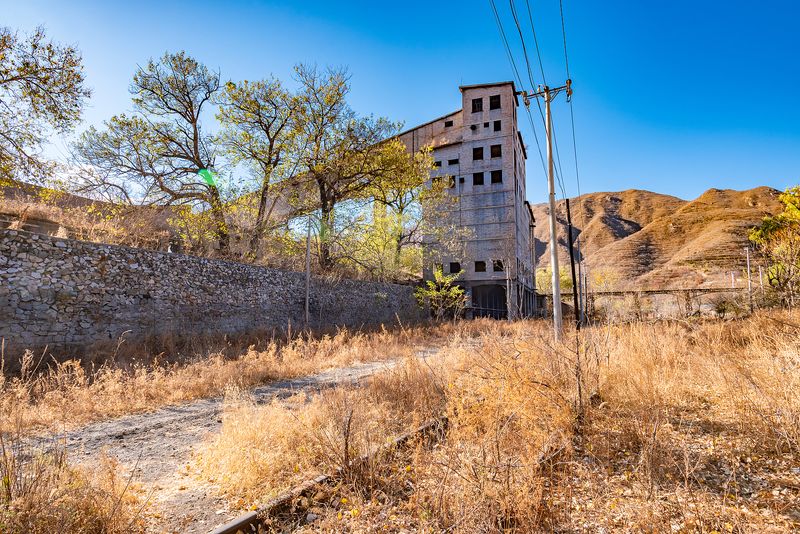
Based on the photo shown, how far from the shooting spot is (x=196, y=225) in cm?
1850

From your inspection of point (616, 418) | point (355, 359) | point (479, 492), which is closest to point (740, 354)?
point (616, 418)

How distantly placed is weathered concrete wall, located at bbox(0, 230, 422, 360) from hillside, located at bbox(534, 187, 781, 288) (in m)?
31.7

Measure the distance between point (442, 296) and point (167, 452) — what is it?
2405 cm

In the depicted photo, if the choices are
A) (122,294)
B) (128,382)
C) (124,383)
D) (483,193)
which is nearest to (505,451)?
(128,382)

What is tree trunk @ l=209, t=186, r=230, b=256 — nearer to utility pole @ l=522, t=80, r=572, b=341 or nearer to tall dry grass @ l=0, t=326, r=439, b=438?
tall dry grass @ l=0, t=326, r=439, b=438

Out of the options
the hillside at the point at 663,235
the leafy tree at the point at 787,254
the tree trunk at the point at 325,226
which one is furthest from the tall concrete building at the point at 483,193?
the leafy tree at the point at 787,254

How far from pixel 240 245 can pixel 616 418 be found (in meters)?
18.9

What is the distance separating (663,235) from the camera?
10381 cm

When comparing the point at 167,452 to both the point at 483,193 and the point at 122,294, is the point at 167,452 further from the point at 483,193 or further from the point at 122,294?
the point at 483,193

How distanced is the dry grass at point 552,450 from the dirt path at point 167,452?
0.90 ft

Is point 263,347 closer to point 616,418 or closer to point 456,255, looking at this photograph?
point 616,418

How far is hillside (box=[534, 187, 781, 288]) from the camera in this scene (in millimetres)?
75438

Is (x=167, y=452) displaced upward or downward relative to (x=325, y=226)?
downward

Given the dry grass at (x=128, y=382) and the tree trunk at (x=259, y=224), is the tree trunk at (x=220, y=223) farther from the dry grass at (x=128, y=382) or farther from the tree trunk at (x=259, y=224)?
the dry grass at (x=128, y=382)
